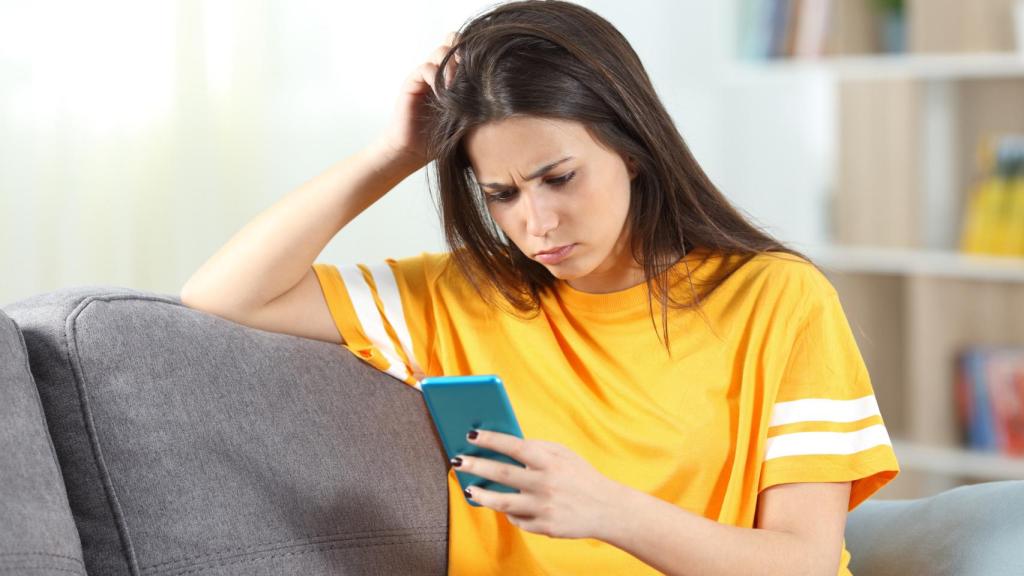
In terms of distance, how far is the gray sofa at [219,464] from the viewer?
3.91 feet

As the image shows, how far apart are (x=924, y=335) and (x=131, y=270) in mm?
2058

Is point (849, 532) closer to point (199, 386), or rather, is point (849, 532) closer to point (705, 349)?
point (705, 349)

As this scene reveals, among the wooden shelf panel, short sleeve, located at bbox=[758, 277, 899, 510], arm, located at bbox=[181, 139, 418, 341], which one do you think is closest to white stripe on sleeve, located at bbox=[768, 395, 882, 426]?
short sleeve, located at bbox=[758, 277, 899, 510]

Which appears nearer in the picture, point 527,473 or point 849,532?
point 527,473

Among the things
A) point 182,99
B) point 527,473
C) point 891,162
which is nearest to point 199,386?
point 527,473

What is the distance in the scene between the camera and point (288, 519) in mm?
1326

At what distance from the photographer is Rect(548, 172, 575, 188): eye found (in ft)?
4.30

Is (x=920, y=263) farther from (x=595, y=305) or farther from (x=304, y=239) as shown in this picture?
(x=304, y=239)

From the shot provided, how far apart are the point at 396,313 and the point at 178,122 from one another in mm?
899

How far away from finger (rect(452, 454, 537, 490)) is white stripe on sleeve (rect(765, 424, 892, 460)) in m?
0.35

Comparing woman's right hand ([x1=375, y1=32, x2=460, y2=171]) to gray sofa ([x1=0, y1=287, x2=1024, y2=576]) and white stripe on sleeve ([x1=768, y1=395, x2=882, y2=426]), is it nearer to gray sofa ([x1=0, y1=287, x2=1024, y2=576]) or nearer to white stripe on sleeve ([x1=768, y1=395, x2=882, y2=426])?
gray sofa ([x1=0, y1=287, x2=1024, y2=576])

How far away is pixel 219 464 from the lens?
129cm

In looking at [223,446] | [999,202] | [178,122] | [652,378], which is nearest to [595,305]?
[652,378]

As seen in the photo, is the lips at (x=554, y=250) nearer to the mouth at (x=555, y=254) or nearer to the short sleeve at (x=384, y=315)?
the mouth at (x=555, y=254)
